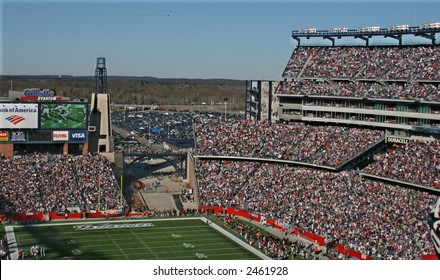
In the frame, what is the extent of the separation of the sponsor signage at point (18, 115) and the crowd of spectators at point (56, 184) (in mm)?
1502

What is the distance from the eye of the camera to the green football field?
1969 cm

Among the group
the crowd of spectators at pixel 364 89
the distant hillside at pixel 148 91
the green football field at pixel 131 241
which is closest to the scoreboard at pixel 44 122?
the green football field at pixel 131 241

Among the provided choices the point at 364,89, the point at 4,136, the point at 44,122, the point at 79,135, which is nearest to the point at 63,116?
the point at 44,122

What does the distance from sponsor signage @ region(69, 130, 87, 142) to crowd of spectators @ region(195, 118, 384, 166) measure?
5.48 metres

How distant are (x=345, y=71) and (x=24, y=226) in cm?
1743

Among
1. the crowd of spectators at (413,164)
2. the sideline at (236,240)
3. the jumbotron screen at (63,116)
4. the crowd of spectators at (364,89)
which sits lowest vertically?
the sideline at (236,240)

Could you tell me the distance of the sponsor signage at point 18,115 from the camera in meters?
27.9

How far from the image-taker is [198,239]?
867 inches

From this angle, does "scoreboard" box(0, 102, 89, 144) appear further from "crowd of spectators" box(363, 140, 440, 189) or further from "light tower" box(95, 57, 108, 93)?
"crowd of spectators" box(363, 140, 440, 189)

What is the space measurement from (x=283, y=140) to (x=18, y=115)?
489 inches

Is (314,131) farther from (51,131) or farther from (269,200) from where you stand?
(51,131)

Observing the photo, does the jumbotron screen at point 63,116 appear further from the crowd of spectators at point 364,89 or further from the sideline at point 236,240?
the crowd of spectators at point 364,89

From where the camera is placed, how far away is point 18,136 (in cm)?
2827

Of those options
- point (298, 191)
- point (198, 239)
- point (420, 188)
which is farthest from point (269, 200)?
point (420, 188)
